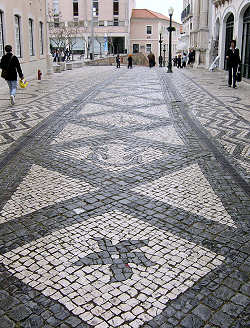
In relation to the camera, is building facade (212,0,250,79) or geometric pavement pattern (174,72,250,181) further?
building facade (212,0,250,79)

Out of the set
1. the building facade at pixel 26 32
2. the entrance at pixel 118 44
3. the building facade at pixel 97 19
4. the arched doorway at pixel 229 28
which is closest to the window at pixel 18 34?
the building facade at pixel 26 32

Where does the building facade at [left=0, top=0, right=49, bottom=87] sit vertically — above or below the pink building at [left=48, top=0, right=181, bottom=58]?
below

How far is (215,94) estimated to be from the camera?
46.3ft

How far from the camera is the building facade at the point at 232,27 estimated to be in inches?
736

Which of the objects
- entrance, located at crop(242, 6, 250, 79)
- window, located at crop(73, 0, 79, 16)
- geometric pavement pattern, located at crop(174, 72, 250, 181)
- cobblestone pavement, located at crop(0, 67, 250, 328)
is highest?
window, located at crop(73, 0, 79, 16)

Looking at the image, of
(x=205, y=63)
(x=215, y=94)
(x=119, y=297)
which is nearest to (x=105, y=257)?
(x=119, y=297)

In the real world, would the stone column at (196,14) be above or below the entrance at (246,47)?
above

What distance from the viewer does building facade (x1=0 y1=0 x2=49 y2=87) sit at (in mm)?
16359

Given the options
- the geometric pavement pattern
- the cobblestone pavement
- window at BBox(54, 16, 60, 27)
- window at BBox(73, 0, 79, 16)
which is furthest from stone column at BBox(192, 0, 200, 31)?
window at BBox(73, 0, 79, 16)

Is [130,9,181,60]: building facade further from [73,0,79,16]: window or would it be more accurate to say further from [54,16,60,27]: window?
[54,16,60,27]: window

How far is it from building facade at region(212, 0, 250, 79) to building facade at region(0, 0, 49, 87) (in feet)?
34.3

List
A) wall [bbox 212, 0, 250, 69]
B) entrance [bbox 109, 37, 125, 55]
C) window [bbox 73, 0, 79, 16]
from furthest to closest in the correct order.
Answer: entrance [bbox 109, 37, 125, 55] < window [bbox 73, 0, 79, 16] < wall [bbox 212, 0, 250, 69]

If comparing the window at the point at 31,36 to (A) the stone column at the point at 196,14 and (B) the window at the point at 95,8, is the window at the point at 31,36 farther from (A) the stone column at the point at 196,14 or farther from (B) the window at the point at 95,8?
(B) the window at the point at 95,8

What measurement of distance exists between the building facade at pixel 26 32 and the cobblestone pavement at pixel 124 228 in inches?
384
